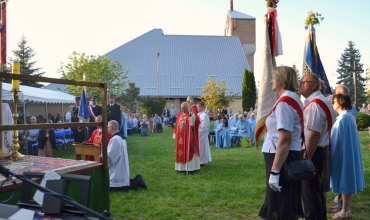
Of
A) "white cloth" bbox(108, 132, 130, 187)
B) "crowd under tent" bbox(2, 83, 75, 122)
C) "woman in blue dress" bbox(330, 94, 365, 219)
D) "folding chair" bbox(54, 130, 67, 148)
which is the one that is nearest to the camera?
"woman in blue dress" bbox(330, 94, 365, 219)

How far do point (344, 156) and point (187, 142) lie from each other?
463 cm

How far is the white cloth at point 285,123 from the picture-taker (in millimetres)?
3145

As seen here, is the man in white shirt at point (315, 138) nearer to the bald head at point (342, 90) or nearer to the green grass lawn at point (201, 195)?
the bald head at point (342, 90)

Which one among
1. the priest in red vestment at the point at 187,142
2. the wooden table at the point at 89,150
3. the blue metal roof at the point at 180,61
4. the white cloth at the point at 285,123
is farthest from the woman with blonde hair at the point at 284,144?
the blue metal roof at the point at 180,61

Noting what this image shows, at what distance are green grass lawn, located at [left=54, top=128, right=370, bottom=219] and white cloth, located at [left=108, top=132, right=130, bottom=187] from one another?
0.95ft

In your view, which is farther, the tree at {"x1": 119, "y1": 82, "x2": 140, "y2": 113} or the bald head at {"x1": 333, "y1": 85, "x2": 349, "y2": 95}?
the tree at {"x1": 119, "y1": 82, "x2": 140, "y2": 113}

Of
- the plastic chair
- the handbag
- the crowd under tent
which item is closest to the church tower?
the crowd under tent

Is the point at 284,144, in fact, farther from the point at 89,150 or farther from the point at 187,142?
the point at 187,142

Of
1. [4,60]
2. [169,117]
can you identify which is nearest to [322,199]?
[4,60]

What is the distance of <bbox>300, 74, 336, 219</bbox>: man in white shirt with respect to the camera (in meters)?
3.99

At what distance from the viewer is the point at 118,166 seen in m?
7.22

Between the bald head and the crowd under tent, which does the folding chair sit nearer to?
the crowd under tent

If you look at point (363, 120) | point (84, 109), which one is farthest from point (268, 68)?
point (363, 120)

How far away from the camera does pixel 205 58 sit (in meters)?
48.1
